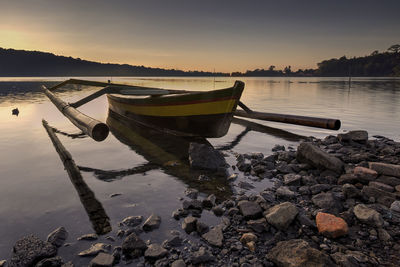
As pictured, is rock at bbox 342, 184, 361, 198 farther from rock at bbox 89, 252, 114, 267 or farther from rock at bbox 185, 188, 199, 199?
rock at bbox 89, 252, 114, 267

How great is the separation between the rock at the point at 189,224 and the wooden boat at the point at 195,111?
5330 mm

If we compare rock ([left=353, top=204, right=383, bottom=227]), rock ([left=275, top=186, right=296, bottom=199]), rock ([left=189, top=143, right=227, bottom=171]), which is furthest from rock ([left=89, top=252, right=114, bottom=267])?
rock ([left=189, top=143, right=227, bottom=171])

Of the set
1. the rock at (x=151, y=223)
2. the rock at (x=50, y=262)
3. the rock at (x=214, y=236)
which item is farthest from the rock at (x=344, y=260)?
the rock at (x=50, y=262)

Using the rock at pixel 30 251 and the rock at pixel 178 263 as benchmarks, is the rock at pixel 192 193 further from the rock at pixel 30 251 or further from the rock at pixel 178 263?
the rock at pixel 30 251

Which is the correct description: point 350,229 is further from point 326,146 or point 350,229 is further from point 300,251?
point 326,146

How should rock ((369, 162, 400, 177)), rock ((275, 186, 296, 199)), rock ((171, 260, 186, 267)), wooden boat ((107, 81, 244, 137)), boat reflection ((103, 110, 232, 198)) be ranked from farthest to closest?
1. wooden boat ((107, 81, 244, 137))
2. boat reflection ((103, 110, 232, 198))
3. rock ((369, 162, 400, 177))
4. rock ((275, 186, 296, 199))
5. rock ((171, 260, 186, 267))

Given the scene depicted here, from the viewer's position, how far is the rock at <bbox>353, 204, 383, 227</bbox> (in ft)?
12.9

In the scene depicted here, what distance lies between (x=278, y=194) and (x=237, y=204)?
1.00 m

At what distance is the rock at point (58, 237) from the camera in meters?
3.77

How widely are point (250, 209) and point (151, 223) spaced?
1772 millimetres

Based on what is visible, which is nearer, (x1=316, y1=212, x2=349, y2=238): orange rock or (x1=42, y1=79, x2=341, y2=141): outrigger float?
(x1=316, y1=212, x2=349, y2=238): orange rock

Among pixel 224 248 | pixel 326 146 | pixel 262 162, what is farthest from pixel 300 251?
pixel 326 146

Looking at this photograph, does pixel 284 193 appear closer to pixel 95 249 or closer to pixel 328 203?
pixel 328 203

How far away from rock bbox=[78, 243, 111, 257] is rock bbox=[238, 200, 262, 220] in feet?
7.57
